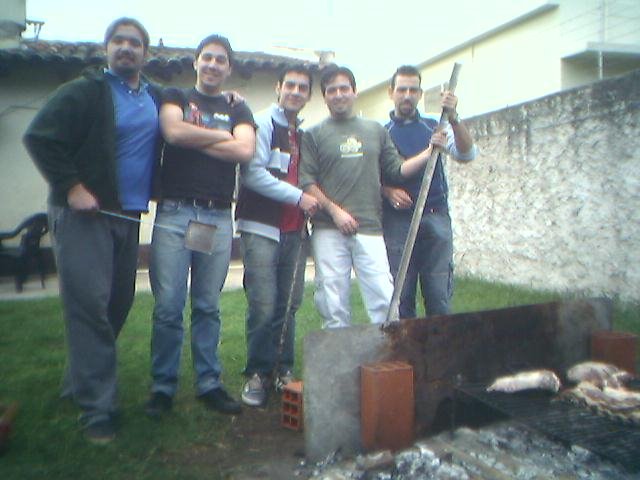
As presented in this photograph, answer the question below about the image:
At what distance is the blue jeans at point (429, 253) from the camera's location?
179 inches

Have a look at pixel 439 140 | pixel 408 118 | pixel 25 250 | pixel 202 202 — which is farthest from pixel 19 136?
pixel 439 140

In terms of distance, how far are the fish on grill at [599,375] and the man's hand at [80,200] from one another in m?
2.79

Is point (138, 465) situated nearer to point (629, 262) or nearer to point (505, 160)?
point (629, 262)

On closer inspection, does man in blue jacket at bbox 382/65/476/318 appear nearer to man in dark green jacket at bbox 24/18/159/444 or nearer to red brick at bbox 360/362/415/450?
red brick at bbox 360/362/415/450

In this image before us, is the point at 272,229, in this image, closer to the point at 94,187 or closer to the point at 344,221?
the point at 344,221

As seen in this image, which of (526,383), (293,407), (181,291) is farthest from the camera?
(181,291)

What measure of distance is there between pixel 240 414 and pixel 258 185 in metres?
1.40

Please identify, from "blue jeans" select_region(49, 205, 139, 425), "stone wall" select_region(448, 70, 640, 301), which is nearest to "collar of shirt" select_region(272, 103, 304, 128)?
"blue jeans" select_region(49, 205, 139, 425)

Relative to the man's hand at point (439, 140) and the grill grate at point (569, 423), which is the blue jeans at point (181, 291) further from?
the grill grate at point (569, 423)

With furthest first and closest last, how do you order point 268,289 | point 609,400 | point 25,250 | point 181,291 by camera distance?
1. point 25,250
2. point 268,289
3. point 181,291
4. point 609,400

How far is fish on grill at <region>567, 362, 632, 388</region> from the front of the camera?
3.59 meters

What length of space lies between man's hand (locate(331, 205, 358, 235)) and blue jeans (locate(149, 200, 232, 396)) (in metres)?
0.65

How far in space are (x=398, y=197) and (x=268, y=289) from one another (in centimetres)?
108

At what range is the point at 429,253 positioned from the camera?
4.57 metres
